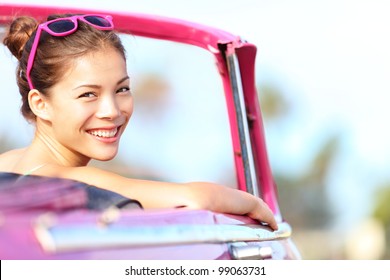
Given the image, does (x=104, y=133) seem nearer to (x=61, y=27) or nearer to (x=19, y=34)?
(x=61, y=27)

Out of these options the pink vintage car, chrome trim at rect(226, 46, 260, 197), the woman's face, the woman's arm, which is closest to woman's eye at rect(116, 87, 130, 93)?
the woman's face

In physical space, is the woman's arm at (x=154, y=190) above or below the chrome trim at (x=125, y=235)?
above

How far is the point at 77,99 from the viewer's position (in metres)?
2.39

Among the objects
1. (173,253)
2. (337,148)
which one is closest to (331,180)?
(337,148)

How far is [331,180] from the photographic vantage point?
890 inches

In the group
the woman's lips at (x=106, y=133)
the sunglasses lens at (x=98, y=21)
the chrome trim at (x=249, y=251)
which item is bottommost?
the chrome trim at (x=249, y=251)

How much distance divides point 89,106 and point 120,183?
34 centimetres

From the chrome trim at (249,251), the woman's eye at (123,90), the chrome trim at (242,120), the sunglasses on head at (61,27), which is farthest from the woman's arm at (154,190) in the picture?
the chrome trim at (242,120)

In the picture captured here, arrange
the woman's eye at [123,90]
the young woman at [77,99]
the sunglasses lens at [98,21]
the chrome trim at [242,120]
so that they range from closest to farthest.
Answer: the young woman at [77,99] < the woman's eye at [123,90] < the sunglasses lens at [98,21] < the chrome trim at [242,120]

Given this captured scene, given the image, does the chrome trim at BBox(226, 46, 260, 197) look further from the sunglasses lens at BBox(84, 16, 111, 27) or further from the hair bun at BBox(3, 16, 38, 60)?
the hair bun at BBox(3, 16, 38, 60)

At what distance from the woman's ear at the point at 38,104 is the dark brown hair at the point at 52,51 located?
18 millimetres

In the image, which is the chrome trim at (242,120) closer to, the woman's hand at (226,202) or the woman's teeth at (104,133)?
the woman's hand at (226,202)

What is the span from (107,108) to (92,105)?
0.05m

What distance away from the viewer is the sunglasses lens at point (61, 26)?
2539 mm
